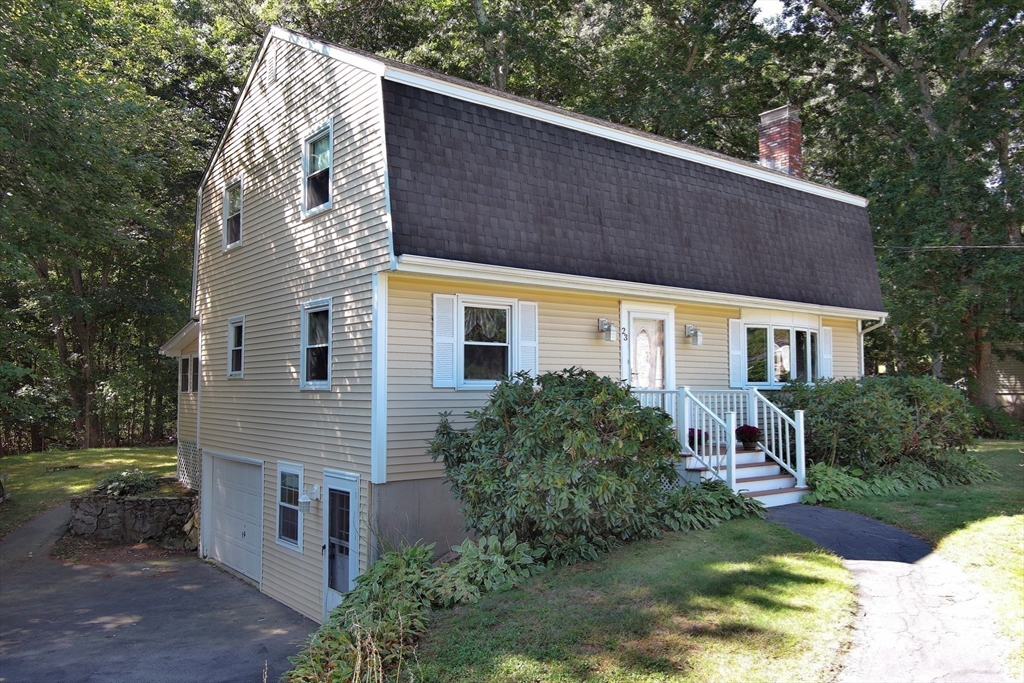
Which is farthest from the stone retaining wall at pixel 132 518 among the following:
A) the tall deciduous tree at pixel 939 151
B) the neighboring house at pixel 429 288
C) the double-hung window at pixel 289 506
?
the tall deciduous tree at pixel 939 151

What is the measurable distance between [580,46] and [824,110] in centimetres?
952

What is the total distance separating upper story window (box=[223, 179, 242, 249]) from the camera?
44.6 feet

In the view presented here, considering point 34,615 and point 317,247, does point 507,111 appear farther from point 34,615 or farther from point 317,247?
point 34,615

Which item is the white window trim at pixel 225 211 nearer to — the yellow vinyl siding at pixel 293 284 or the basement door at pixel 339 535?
the yellow vinyl siding at pixel 293 284

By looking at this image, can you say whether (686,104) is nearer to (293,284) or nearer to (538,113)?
(538,113)

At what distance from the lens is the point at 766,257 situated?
13.2 m

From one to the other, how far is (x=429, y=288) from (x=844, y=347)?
9965 mm

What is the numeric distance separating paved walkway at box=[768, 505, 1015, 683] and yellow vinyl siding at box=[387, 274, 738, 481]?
3852mm

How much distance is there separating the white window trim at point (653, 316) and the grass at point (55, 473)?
542 inches

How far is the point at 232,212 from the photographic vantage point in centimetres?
1398

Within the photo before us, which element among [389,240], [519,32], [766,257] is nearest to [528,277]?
[389,240]

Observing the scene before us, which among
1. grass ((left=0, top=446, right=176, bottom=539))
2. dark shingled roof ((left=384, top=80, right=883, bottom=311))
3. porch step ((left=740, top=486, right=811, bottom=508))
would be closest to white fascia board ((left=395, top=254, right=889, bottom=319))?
dark shingled roof ((left=384, top=80, right=883, bottom=311))

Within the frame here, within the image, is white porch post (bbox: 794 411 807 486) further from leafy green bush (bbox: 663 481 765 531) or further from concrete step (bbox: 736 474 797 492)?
leafy green bush (bbox: 663 481 765 531)

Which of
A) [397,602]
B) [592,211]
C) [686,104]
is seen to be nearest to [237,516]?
[397,602]
